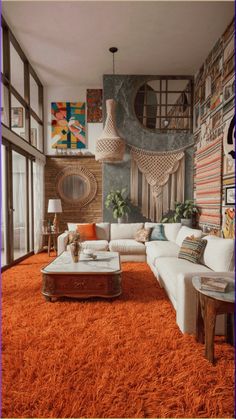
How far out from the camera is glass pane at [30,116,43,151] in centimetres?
624

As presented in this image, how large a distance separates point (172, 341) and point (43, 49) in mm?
5080

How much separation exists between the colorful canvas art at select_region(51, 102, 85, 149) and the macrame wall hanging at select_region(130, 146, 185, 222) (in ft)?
4.63

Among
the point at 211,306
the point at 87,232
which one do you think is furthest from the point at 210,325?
the point at 87,232

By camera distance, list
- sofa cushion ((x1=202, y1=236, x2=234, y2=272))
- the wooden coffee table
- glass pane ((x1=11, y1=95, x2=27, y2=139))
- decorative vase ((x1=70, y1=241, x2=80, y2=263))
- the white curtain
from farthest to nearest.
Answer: glass pane ((x1=11, y1=95, x2=27, y2=139)) → the white curtain → decorative vase ((x1=70, y1=241, x2=80, y2=263)) → the wooden coffee table → sofa cushion ((x1=202, y1=236, x2=234, y2=272))

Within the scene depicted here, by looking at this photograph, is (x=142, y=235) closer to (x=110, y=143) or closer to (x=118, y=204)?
(x=118, y=204)

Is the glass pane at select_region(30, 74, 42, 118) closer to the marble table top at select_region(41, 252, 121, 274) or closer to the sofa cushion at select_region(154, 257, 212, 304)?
the marble table top at select_region(41, 252, 121, 274)

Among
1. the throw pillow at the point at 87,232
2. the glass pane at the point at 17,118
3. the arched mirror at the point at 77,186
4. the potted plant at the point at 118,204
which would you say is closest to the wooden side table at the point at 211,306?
the throw pillow at the point at 87,232

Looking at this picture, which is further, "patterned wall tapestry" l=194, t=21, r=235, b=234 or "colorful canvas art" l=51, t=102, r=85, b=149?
"colorful canvas art" l=51, t=102, r=85, b=149

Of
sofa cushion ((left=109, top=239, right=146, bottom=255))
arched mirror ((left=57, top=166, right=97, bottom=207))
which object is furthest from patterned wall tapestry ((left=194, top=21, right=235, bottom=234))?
arched mirror ((left=57, top=166, right=97, bottom=207))

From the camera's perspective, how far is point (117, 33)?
4281mm

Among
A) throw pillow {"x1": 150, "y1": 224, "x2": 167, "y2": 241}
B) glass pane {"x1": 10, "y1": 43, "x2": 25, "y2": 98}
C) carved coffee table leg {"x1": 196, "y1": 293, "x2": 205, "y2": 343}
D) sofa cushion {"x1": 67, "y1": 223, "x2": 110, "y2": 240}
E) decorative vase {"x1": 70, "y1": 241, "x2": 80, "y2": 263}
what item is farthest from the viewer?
sofa cushion {"x1": 67, "y1": 223, "x2": 110, "y2": 240}

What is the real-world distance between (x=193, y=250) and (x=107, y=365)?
1825 millimetres

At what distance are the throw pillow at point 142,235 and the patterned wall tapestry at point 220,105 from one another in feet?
3.60

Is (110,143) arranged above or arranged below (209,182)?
above
